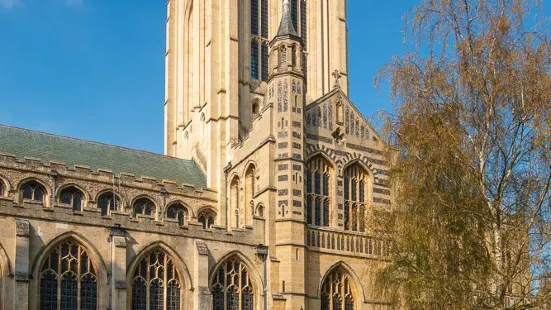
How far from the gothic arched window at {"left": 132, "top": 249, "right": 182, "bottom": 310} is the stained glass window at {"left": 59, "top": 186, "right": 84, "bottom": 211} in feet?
25.1

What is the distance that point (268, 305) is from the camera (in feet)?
109

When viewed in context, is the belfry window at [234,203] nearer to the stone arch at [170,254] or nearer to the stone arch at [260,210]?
the stone arch at [260,210]

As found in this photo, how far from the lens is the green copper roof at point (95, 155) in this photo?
39281 millimetres

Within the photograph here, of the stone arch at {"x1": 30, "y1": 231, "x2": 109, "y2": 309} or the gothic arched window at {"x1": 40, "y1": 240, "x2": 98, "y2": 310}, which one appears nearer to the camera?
the stone arch at {"x1": 30, "y1": 231, "x2": 109, "y2": 309}

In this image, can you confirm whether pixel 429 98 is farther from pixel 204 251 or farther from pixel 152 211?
pixel 152 211

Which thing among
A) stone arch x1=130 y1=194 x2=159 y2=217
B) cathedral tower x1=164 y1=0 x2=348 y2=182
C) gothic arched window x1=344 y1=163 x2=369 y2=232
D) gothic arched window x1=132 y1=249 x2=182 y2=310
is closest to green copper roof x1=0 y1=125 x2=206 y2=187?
cathedral tower x1=164 y1=0 x2=348 y2=182

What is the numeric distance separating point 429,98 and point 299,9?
29.0 m

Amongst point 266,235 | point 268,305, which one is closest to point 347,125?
point 266,235

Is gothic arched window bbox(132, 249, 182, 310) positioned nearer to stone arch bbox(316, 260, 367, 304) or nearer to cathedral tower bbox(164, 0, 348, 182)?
stone arch bbox(316, 260, 367, 304)

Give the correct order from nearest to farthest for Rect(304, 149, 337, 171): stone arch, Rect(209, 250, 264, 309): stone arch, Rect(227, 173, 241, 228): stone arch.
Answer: Rect(209, 250, 264, 309): stone arch < Rect(304, 149, 337, 171): stone arch < Rect(227, 173, 241, 228): stone arch

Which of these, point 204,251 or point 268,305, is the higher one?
point 204,251

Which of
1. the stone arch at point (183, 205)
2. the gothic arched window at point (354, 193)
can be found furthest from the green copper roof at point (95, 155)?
the gothic arched window at point (354, 193)

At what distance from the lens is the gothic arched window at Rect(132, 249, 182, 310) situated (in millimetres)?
30766

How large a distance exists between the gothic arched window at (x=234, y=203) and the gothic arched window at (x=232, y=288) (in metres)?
5.61
